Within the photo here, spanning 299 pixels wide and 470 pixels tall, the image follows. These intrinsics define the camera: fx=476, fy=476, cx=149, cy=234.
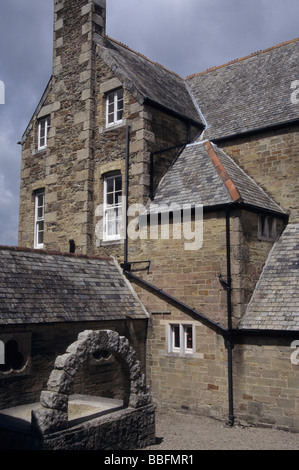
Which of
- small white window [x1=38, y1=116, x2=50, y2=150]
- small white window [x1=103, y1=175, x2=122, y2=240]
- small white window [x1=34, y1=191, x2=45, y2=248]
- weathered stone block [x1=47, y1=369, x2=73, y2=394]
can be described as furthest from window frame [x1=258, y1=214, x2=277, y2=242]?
small white window [x1=38, y1=116, x2=50, y2=150]

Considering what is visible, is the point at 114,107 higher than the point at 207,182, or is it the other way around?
the point at 114,107

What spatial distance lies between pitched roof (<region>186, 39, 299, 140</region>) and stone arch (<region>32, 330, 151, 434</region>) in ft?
27.8

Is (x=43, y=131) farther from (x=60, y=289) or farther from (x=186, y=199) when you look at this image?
(x=60, y=289)

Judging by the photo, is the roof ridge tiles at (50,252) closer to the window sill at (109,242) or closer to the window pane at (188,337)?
the window sill at (109,242)

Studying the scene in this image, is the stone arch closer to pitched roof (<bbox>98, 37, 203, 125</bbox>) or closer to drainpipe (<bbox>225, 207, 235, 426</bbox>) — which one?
drainpipe (<bbox>225, 207, 235, 426</bbox>)

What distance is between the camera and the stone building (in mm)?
11617

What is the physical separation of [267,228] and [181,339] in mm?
3807

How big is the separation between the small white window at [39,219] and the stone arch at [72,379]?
8.78 m

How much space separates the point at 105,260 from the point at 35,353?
4.44m

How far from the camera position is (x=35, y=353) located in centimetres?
1038

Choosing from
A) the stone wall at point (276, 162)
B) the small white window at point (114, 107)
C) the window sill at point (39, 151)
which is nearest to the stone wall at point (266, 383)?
the stone wall at point (276, 162)

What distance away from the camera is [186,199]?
13156 mm

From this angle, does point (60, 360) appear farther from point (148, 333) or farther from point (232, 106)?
point (232, 106)

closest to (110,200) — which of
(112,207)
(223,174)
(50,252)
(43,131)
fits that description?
(112,207)
